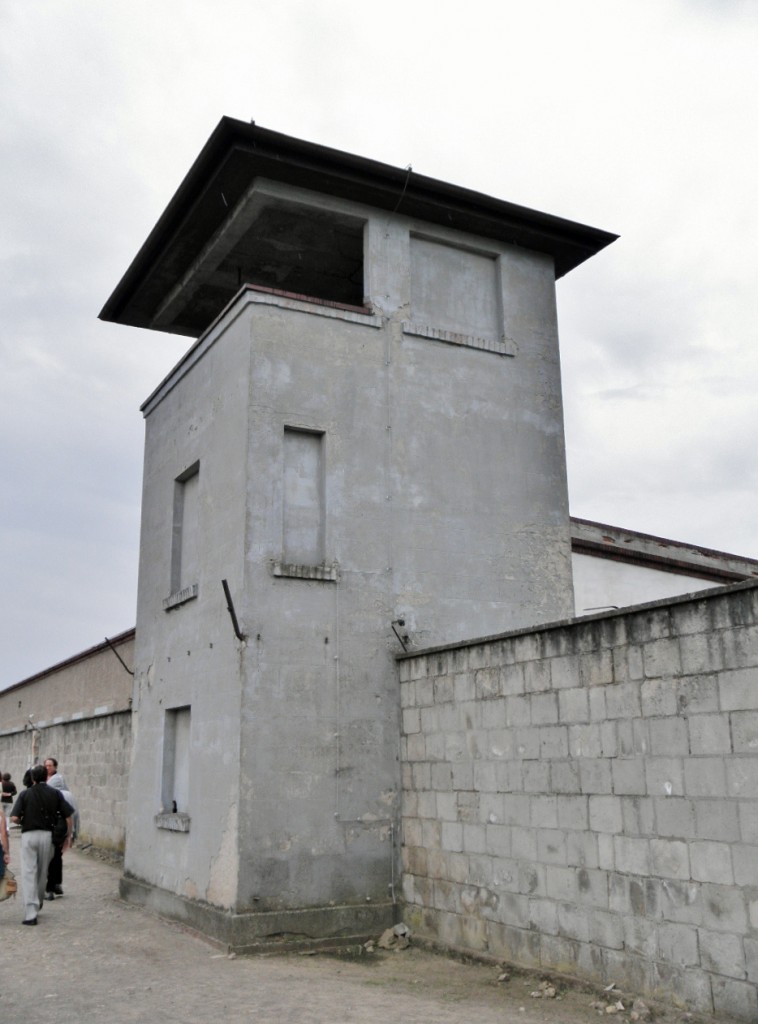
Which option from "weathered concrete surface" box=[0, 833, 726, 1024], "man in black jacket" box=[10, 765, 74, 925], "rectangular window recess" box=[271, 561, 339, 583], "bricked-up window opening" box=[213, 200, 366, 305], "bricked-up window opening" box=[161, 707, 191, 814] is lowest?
"weathered concrete surface" box=[0, 833, 726, 1024]

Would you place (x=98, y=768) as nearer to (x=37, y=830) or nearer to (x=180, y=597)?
(x=37, y=830)

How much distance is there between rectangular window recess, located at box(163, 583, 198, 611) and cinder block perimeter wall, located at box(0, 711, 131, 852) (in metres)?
4.46

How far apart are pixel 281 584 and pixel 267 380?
2.27m

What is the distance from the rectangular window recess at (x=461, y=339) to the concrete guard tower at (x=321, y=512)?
0.10ft

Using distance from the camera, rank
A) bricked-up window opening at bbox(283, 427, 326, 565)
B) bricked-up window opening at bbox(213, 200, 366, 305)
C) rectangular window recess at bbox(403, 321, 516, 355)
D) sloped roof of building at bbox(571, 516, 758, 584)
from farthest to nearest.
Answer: sloped roof of building at bbox(571, 516, 758, 584) < bricked-up window opening at bbox(213, 200, 366, 305) < rectangular window recess at bbox(403, 321, 516, 355) < bricked-up window opening at bbox(283, 427, 326, 565)

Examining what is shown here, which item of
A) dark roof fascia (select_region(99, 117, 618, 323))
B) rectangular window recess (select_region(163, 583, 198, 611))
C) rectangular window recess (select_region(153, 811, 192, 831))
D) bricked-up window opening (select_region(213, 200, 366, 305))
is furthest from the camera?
bricked-up window opening (select_region(213, 200, 366, 305))

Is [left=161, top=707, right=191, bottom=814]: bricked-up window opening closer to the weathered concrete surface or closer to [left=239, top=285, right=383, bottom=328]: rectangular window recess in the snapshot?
the weathered concrete surface

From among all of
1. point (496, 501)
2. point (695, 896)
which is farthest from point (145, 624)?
point (695, 896)

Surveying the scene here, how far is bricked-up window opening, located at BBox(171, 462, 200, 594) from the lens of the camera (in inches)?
491

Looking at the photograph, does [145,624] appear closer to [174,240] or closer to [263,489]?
[263,489]

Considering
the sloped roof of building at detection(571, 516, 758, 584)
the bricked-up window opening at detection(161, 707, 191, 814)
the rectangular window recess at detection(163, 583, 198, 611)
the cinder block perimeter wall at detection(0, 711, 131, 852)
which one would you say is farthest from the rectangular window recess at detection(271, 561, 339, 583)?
the cinder block perimeter wall at detection(0, 711, 131, 852)

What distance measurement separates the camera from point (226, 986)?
27.1 ft

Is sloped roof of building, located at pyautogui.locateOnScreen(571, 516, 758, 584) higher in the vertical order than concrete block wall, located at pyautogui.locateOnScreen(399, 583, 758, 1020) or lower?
higher

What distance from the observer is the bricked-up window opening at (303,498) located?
36.0 ft
